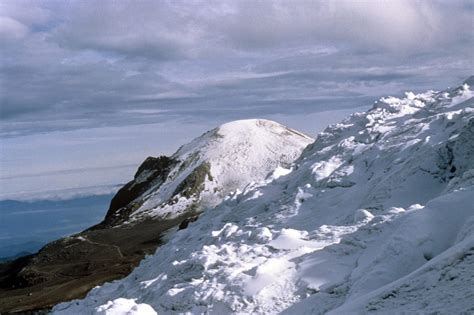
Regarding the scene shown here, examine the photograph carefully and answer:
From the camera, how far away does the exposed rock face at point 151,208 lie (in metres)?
73.8

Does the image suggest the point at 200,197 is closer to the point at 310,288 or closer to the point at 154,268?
the point at 154,268

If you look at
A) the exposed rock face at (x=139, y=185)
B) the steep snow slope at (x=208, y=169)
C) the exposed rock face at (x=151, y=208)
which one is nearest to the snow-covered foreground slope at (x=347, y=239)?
the exposed rock face at (x=151, y=208)

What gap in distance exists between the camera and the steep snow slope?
11500 centimetres

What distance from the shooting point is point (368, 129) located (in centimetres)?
3975

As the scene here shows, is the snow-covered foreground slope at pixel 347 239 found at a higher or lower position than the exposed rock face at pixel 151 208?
higher

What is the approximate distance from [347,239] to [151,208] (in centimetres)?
9672

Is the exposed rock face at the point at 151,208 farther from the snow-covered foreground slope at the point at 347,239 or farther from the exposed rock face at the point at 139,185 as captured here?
the snow-covered foreground slope at the point at 347,239

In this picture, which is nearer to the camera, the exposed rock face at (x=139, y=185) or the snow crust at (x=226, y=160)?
the snow crust at (x=226, y=160)

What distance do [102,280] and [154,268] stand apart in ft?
114

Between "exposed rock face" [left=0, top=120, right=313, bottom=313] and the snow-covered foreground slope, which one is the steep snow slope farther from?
the snow-covered foreground slope

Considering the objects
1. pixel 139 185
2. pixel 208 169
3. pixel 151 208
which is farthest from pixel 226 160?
pixel 139 185

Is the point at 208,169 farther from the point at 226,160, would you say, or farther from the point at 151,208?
the point at 151,208

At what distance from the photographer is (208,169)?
124 meters

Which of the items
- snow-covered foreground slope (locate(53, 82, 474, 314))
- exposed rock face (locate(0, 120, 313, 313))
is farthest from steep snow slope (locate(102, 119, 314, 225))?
snow-covered foreground slope (locate(53, 82, 474, 314))
